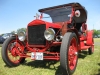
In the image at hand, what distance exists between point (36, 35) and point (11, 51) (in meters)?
1.06

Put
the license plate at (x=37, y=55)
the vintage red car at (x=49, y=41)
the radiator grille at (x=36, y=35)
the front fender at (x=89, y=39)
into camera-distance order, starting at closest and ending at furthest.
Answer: the vintage red car at (x=49, y=41) → the license plate at (x=37, y=55) → the radiator grille at (x=36, y=35) → the front fender at (x=89, y=39)

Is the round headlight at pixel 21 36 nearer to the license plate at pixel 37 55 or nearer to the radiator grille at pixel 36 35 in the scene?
the radiator grille at pixel 36 35

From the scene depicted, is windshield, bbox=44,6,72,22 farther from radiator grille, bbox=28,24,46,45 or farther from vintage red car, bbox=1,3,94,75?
radiator grille, bbox=28,24,46,45

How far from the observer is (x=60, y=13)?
5.80 metres

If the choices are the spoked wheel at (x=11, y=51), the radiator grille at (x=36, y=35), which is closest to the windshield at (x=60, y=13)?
the radiator grille at (x=36, y=35)

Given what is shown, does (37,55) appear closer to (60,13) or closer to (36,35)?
(36,35)

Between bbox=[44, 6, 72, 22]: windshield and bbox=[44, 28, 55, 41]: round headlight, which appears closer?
bbox=[44, 28, 55, 41]: round headlight

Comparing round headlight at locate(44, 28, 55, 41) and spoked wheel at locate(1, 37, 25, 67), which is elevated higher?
round headlight at locate(44, 28, 55, 41)

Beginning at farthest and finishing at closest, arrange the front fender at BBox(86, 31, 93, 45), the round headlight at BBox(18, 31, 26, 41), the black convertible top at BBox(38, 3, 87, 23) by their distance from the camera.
→ the front fender at BBox(86, 31, 93, 45), the black convertible top at BBox(38, 3, 87, 23), the round headlight at BBox(18, 31, 26, 41)

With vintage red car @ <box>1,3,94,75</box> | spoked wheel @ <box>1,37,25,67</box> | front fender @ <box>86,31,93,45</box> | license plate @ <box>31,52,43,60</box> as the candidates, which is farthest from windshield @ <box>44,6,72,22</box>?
license plate @ <box>31,52,43,60</box>

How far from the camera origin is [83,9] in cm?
597

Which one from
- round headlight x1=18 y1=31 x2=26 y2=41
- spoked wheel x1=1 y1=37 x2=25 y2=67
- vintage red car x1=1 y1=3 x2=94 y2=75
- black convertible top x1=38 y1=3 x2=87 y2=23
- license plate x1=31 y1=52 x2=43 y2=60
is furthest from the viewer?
black convertible top x1=38 y1=3 x2=87 y2=23

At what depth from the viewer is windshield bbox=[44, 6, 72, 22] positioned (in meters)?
5.56

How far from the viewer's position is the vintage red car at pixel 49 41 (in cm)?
390
